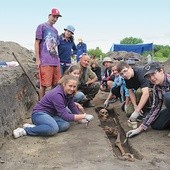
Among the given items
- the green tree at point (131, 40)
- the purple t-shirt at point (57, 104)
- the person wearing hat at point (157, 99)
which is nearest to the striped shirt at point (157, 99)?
the person wearing hat at point (157, 99)

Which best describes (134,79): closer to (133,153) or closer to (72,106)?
(72,106)

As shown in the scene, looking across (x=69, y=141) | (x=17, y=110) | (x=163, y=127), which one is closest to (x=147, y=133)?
(x=163, y=127)

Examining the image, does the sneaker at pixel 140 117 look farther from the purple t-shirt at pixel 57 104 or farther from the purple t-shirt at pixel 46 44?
the purple t-shirt at pixel 46 44

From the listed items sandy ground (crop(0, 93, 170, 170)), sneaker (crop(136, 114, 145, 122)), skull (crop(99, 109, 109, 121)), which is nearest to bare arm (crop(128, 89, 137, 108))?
sneaker (crop(136, 114, 145, 122))

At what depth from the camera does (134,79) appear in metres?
5.68

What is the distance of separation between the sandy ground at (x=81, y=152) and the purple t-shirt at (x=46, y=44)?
1.63m

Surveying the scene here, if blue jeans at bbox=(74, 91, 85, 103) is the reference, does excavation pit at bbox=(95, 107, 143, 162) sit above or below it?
below

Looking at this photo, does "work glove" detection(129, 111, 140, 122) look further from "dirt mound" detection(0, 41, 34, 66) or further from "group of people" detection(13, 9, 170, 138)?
"dirt mound" detection(0, 41, 34, 66)

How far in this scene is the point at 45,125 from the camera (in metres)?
5.07

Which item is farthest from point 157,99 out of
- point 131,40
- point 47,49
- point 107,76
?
point 131,40

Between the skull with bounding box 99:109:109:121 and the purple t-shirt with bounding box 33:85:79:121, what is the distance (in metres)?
1.50

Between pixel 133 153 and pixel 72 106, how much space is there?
1423mm

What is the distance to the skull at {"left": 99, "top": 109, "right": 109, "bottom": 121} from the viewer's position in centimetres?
690

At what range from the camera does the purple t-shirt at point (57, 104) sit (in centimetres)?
518
